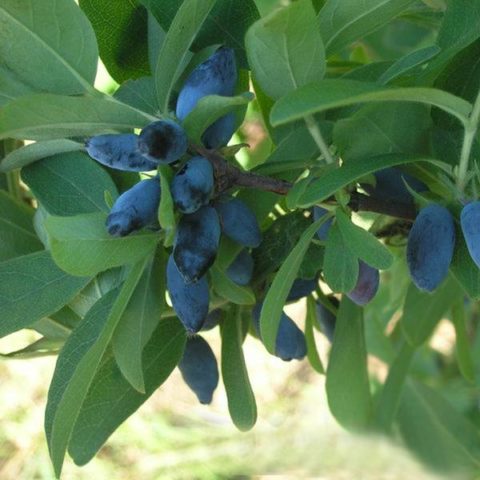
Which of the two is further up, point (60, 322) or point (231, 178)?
point (231, 178)

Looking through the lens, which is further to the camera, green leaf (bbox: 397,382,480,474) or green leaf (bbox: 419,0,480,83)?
green leaf (bbox: 397,382,480,474)

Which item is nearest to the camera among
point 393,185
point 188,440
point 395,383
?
point 393,185

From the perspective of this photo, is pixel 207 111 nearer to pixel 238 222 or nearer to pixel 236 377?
pixel 238 222

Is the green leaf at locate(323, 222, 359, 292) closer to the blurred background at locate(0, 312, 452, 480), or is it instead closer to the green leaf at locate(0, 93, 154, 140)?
the green leaf at locate(0, 93, 154, 140)

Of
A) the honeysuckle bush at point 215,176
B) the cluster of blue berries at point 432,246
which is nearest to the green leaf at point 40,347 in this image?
the honeysuckle bush at point 215,176

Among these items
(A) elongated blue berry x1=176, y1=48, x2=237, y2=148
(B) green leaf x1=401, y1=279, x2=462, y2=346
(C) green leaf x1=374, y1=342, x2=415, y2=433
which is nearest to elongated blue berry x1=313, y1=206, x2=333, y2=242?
(A) elongated blue berry x1=176, y1=48, x2=237, y2=148

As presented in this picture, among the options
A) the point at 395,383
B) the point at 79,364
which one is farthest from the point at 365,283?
the point at 395,383

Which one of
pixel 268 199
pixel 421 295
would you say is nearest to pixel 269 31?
pixel 268 199
